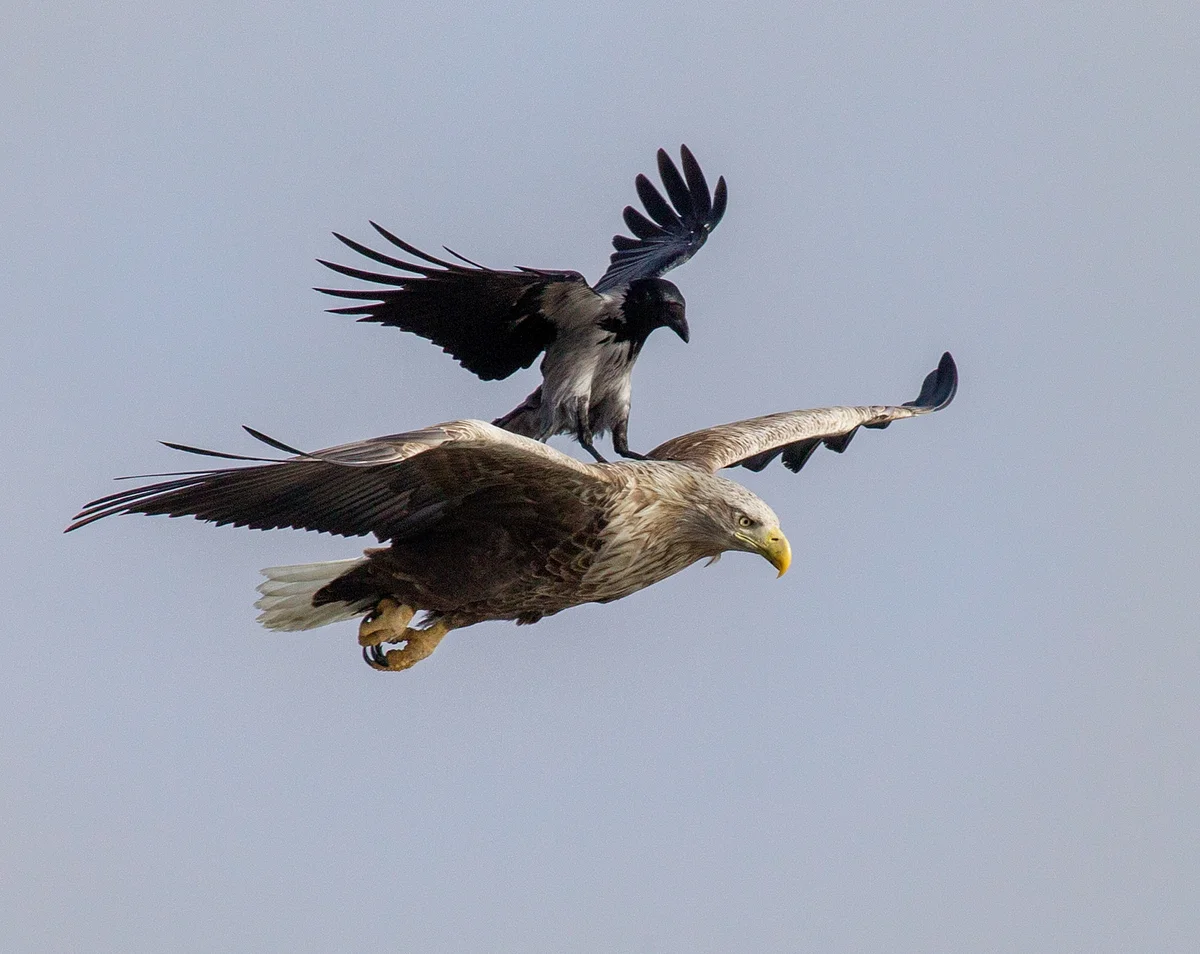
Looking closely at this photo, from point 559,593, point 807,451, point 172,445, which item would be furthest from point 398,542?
point 807,451

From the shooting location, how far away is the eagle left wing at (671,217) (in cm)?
898

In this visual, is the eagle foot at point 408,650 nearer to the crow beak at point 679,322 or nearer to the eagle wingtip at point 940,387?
the crow beak at point 679,322

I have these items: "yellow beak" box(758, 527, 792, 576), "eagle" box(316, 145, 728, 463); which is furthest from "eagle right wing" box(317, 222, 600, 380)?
"yellow beak" box(758, 527, 792, 576)

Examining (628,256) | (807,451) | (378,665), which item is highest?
(628,256)

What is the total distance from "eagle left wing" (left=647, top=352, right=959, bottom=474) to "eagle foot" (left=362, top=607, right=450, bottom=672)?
4.01ft

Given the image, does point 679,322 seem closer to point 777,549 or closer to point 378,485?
point 777,549

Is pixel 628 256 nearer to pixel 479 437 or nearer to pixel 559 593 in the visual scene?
pixel 559 593

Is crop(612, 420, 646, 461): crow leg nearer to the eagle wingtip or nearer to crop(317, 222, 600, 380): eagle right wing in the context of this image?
crop(317, 222, 600, 380): eagle right wing

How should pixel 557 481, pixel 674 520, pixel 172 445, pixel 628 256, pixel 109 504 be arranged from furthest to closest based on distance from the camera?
pixel 628 256 < pixel 674 520 < pixel 557 481 < pixel 109 504 < pixel 172 445

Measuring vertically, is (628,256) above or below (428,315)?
above

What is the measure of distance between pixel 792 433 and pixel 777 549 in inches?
63.4

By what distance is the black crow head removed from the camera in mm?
8211

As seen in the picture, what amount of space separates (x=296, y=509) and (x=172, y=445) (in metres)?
1.13

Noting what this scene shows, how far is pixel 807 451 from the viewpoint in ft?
31.0
